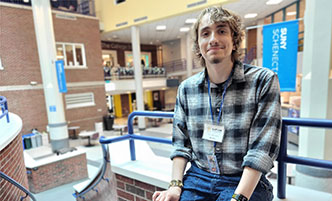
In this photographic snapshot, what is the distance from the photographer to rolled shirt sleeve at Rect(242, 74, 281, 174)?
1.01m

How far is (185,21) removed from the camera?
421 inches

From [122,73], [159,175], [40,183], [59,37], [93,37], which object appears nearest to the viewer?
[159,175]

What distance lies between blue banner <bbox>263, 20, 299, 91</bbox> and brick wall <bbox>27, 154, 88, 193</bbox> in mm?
5961

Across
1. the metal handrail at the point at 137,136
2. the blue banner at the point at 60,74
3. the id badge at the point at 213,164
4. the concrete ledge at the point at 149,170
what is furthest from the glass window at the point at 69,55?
the id badge at the point at 213,164

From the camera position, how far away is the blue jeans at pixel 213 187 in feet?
3.63

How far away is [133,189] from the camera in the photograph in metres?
2.06

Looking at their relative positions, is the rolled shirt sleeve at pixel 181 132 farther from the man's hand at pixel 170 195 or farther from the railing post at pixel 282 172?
the railing post at pixel 282 172

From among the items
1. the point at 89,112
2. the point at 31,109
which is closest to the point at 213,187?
the point at 31,109

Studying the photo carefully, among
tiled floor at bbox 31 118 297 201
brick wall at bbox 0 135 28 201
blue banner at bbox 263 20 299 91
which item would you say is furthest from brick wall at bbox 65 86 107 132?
blue banner at bbox 263 20 299 91

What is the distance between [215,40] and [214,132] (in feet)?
1.81

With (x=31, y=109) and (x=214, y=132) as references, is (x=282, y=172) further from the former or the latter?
(x=31, y=109)

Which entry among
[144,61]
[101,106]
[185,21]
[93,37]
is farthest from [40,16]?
[144,61]

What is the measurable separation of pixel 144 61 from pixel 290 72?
16.9 m

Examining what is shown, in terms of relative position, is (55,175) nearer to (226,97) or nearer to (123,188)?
(123,188)
